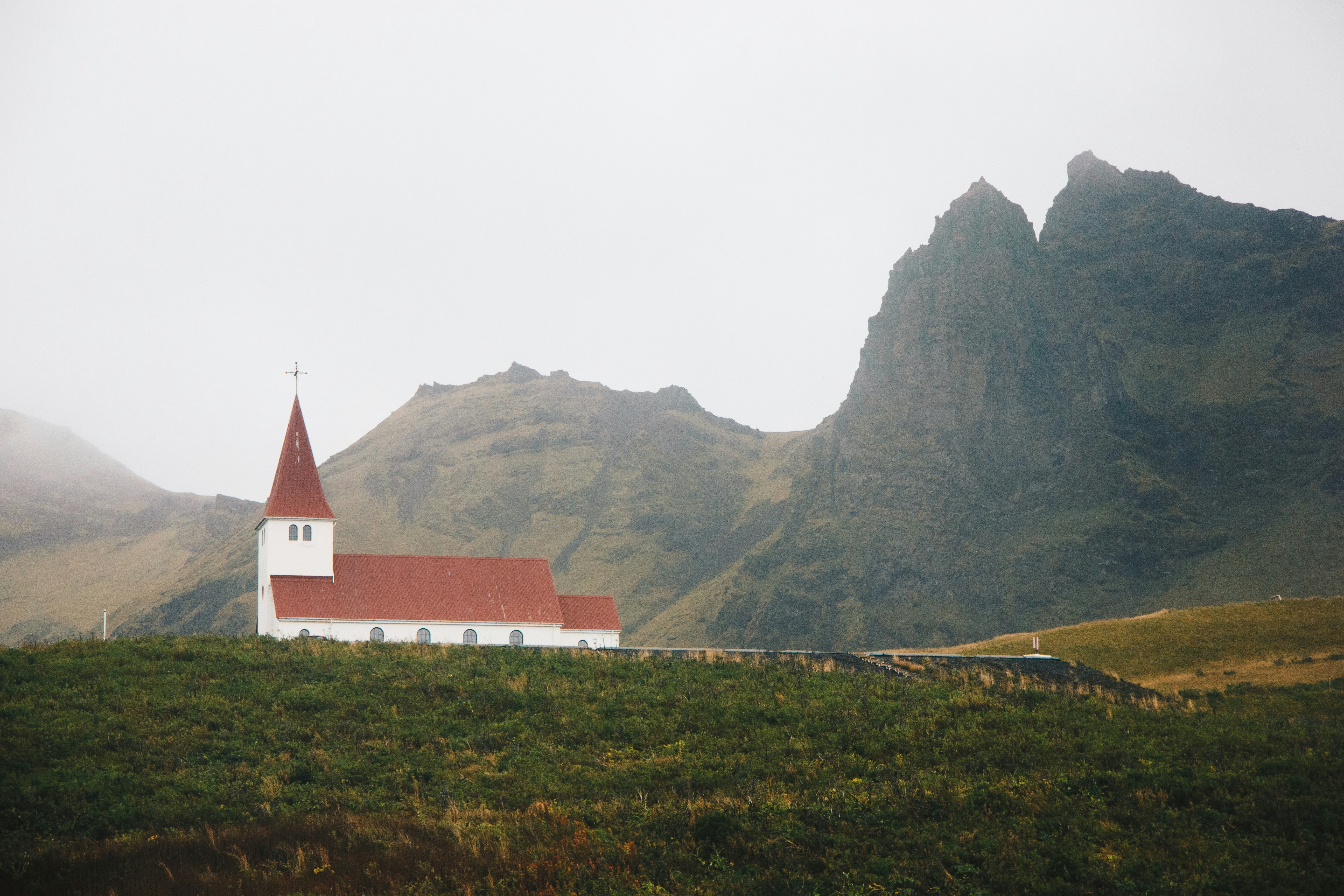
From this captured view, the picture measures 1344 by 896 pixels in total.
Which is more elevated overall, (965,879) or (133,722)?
(133,722)

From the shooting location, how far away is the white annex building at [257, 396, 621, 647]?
169 feet

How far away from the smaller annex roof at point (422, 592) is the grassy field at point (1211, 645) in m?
20.9

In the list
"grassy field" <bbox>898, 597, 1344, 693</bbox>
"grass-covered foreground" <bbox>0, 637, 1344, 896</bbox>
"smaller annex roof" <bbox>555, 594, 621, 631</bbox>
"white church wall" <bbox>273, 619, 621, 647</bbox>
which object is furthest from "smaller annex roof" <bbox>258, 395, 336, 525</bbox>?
"grassy field" <bbox>898, 597, 1344, 693</bbox>

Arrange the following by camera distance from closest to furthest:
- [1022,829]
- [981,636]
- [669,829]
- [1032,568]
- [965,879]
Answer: [965,879] < [1022,829] < [669,829] < [981,636] < [1032,568]

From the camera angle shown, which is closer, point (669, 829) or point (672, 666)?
point (669, 829)

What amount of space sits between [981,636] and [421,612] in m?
142

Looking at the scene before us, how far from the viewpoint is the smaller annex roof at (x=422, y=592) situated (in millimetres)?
51750

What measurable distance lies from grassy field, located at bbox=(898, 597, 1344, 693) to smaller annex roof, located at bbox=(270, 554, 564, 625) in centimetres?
2090

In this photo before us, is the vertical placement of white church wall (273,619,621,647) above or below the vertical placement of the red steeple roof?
below

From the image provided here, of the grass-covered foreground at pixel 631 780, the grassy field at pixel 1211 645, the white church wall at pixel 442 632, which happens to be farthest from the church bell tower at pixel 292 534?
the grassy field at pixel 1211 645

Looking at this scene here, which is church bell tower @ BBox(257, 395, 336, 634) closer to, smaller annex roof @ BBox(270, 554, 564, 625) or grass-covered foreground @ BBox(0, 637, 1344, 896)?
smaller annex roof @ BBox(270, 554, 564, 625)

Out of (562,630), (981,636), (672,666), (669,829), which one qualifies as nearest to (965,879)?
(669,829)

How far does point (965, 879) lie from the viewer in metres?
16.7

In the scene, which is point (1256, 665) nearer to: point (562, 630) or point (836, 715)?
point (836, 715)
